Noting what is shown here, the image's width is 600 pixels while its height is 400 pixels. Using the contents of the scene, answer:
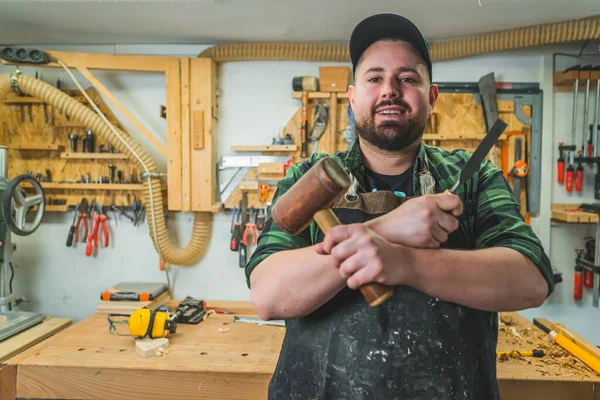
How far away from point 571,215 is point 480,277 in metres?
2.18

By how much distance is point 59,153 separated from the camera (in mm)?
2920

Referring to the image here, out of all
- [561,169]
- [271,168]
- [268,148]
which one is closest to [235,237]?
[271,168]

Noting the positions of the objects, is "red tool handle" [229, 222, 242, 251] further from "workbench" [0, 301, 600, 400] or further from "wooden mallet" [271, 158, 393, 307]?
"wooden mallet" [271, 158, 393, 307]

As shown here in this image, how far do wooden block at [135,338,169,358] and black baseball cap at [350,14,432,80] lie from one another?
1.61 m

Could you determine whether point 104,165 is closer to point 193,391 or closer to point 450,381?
point 193,391

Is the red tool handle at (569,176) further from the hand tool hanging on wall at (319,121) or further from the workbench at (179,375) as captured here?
the hand tool hanging on wall at (319,121)

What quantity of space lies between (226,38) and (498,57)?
1949 mm

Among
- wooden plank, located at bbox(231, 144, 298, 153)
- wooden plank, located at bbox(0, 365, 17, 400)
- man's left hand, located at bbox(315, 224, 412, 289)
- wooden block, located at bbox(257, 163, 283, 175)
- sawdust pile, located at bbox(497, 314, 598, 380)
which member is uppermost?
wooden plank, located at bbox(231, 144, 298, 153)

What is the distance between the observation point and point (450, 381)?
97 centimetres

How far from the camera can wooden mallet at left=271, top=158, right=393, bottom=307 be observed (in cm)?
76

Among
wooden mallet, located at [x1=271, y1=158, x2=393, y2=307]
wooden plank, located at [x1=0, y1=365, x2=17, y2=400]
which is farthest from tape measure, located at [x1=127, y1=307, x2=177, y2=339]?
wooden mallet, located at [x1=271, y1=158, x2=393, y2=307]

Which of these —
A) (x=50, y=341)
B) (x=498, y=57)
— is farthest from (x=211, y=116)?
(x=498, y=57)

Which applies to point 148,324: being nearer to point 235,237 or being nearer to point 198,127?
point 235,237

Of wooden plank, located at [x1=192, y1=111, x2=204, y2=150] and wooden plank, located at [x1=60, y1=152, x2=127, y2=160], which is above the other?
wooden plank, located at [x1=192, y1=111, x2=204, y2=150]
